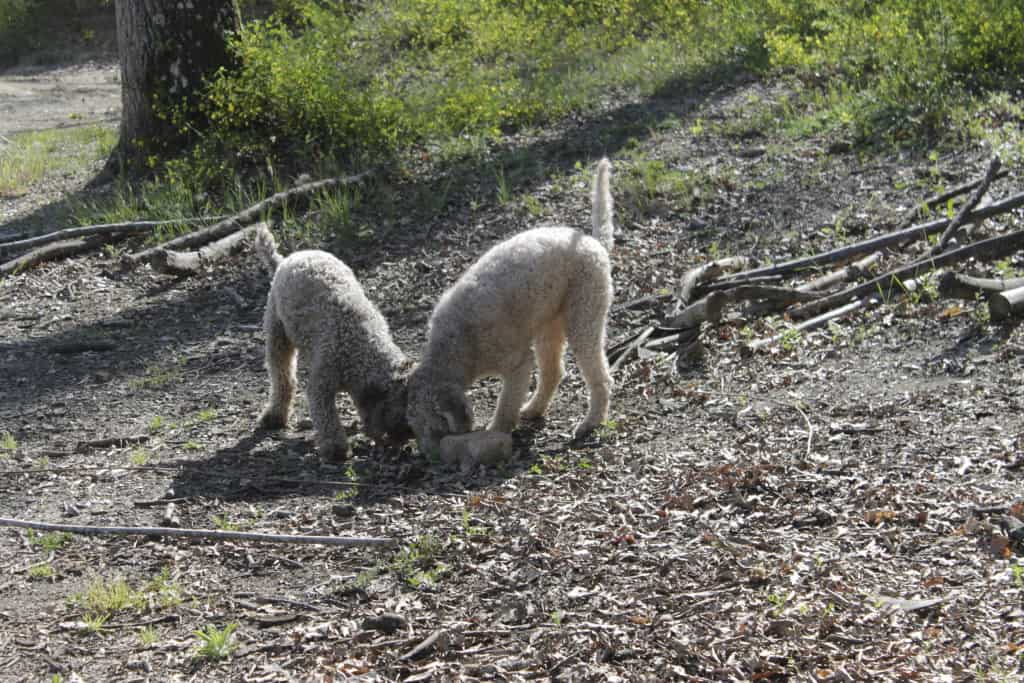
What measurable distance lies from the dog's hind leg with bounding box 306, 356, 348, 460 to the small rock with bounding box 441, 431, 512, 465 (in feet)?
2.16

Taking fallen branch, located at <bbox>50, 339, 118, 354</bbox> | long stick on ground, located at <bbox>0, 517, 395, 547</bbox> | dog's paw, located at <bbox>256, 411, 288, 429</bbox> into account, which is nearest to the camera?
long stick on ground, located at <bbox>0, 517, 395, 547</bbox>

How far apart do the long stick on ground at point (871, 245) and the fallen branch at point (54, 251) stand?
219 inches

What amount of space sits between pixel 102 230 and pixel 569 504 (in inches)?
241

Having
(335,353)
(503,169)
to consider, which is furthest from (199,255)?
(335,353)

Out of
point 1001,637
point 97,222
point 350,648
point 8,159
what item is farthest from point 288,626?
point 8,159

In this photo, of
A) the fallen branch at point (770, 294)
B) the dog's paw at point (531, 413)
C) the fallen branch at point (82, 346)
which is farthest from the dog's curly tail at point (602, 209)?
the fallen branch at point (82, 346)

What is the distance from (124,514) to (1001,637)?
387cm

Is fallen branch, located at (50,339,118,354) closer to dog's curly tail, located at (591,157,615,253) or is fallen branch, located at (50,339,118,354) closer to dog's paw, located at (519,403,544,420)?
dog's paw, located at (519,403,544,420)

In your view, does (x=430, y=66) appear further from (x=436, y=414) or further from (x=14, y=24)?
(x=14, y=24)

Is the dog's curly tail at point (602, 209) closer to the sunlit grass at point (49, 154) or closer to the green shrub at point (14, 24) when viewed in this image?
the sunlit grass at point (49, 154)

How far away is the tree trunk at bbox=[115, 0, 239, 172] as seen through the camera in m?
10.3

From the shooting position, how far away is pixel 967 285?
606 centimetres

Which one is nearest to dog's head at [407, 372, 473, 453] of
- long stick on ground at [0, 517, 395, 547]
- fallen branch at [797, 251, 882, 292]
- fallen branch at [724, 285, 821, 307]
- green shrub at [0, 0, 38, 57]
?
long stick on ground at [0, 517, 395, 547]

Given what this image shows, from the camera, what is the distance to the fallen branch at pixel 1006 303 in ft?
18.9
